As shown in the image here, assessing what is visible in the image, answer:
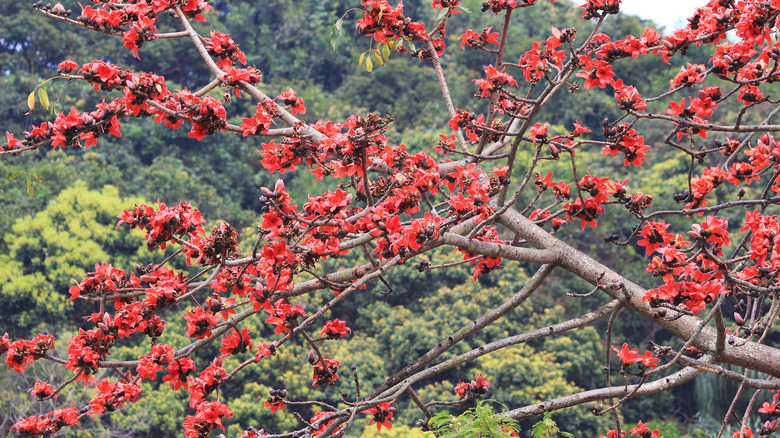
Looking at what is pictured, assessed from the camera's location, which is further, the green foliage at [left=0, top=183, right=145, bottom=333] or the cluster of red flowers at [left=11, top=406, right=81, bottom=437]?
the green foliage at [left=0, top=183, right=145, bottom=333]

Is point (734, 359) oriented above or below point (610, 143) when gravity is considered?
below

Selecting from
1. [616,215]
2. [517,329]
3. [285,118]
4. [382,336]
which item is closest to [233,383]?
[382,336]

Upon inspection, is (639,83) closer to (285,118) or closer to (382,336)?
(382,336)

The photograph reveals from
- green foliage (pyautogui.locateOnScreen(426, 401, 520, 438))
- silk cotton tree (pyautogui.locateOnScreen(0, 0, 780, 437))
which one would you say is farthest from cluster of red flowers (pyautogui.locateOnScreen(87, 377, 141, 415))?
green foliage (pyautogui.locateOnScreen(426, 401, 520, 438))

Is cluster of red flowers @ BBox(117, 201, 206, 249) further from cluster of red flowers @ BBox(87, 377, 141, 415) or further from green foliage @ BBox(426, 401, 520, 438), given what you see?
green foliage @ BBox(426, 401, 520, 438)

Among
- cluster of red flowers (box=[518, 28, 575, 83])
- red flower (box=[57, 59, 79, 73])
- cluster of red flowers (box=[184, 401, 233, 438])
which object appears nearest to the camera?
cluster of red flowers (box=[184, 401, 233, 438])

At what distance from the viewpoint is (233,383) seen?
11711 mm

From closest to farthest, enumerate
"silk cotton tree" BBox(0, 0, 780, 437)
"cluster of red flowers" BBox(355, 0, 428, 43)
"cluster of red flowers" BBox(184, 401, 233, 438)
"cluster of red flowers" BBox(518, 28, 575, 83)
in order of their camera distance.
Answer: "silk cotton tree" BBox(0, 0, 780, 437)
"cluster of red flowers" BBox(184, 401, 233, 438)
"cluster of red flowers" BBox(518, 28, 575, 83)
"cluster of red flowers" BBox(355, 0, 428, 43)

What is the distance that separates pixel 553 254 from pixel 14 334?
437 inches

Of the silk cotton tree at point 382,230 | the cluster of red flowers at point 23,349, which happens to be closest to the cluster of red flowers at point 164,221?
the silk cotton tree at point 382,230

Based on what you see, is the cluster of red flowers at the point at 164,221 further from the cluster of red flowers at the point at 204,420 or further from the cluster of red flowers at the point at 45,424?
the cluster of red flowers at the point at 45,424

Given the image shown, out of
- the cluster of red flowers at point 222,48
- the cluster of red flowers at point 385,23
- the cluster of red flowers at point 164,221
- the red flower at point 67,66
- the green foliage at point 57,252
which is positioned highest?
the cluster of red flowers at point 385,23

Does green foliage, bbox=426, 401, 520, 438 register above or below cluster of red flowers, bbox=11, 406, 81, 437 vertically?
above

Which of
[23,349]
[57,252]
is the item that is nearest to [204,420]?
[23,349]
